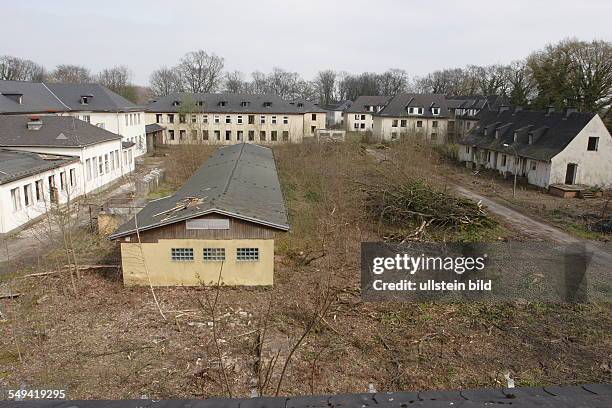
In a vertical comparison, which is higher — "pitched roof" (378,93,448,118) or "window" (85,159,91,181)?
"pitched roof" (378,93,448,118)

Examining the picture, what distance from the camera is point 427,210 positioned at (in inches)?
861

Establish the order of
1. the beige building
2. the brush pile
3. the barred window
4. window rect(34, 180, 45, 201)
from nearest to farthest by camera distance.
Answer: the barred window → the brush pile → window rect(34, 180, 45, 201) → the beige building

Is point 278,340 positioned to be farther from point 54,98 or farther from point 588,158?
point 54,98

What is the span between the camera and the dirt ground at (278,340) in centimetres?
989

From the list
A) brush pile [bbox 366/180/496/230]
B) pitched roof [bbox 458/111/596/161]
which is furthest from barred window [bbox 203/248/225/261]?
pitched roof [bbox 458/111/596/161]

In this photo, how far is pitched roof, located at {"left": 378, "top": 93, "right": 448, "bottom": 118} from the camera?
6075 cm

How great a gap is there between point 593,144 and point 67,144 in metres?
33.2

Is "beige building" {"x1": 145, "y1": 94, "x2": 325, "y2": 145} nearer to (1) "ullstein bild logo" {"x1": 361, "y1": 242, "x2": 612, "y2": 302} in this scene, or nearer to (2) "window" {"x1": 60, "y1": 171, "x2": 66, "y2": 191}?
(2) "window" {"x1": 60, "y1": 171, "x2": 66, "y2": 191}

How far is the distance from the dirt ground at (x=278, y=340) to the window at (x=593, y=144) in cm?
2210

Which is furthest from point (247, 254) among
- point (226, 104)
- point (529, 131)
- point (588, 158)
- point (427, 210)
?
point (226, 104)

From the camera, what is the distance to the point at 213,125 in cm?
5812

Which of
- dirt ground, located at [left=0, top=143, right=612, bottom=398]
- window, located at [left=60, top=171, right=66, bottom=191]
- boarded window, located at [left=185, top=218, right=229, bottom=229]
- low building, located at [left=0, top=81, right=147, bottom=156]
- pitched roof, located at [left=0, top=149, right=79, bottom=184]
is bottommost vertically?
dirt ground, located at [left=0, top=143, right=612, bottom=398]

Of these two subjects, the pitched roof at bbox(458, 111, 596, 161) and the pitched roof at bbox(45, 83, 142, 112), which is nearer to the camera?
the pitched roof at bbox(458, 111, 596, 161)

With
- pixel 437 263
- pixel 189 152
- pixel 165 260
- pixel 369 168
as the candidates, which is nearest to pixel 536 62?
pixel 369 168
